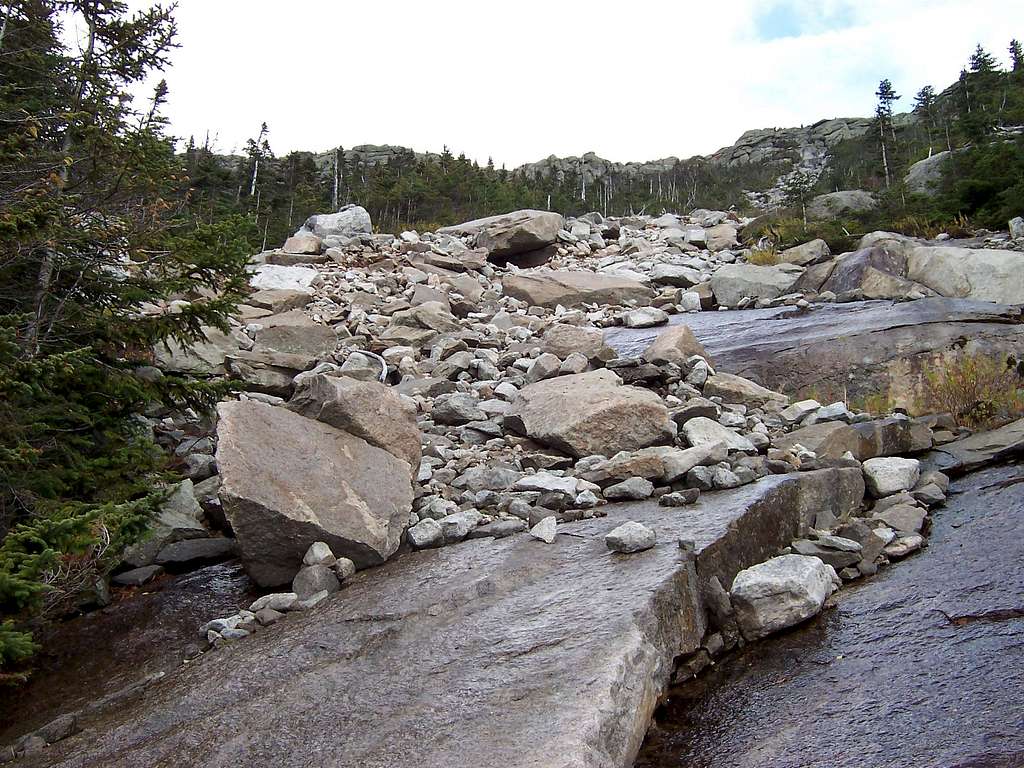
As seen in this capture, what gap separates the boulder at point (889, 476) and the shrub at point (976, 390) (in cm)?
184

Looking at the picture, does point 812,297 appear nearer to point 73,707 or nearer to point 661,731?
point 661,731

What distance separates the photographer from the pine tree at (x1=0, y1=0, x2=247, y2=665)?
4348 mm

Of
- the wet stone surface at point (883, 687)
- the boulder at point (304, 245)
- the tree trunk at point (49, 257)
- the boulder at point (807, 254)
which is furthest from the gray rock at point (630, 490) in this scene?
the boulder at point (304, 245)

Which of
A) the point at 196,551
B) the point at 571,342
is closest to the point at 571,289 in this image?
the point at 571,342

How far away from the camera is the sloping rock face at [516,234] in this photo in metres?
20.2

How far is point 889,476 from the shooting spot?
5.62 m

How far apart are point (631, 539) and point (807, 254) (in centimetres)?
1561

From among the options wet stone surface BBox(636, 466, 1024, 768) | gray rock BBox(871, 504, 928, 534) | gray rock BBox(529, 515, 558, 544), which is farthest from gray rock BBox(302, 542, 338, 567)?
gray rock BBox(871, 504, 928, 534)

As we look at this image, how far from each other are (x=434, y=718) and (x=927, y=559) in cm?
335

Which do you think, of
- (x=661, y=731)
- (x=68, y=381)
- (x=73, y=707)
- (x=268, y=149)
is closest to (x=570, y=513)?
(x=661, y=731)

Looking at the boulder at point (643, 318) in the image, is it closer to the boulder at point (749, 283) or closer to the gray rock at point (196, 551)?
the boulder at point (749, 283)

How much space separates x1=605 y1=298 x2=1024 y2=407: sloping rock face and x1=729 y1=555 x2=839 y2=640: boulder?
5082 millimetres

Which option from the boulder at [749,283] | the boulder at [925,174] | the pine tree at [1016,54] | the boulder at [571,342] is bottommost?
the boulder at [571,342]

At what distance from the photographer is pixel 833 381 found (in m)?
8.50
